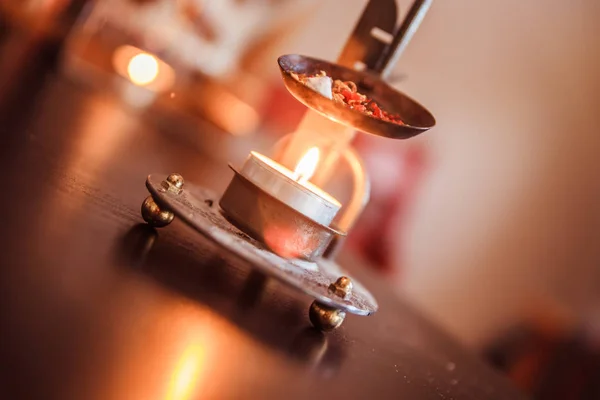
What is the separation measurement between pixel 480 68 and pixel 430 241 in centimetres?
99

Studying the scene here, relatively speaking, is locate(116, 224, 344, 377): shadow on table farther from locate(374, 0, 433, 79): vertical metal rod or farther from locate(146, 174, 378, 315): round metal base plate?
locate(374, 0, 433, 79): vertical metal rod

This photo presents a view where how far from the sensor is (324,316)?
2.33ft

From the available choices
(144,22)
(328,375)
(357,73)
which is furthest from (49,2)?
(328,375)

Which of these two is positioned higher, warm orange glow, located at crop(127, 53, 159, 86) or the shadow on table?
the shadow on table

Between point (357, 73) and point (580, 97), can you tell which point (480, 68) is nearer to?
point (580, 97)

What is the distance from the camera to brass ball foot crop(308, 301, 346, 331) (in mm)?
712

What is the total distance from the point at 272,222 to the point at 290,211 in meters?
0.02

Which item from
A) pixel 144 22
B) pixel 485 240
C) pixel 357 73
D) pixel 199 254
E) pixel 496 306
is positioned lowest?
pixel 496 306

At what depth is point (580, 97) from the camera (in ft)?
11.3

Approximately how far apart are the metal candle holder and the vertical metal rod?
104mm

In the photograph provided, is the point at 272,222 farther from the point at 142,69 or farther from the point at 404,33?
the point at 142,69

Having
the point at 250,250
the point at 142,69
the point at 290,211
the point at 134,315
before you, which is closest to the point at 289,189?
the point at 290,211

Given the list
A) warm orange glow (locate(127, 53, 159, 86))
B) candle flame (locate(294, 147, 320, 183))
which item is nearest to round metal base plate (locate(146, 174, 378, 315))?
candle flame (locate(294, 147, 320, 183))

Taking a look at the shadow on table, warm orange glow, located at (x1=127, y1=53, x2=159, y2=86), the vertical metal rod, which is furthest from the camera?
warm orange glow, located at (x1=127, y1=53, x2=159, y2=86)
